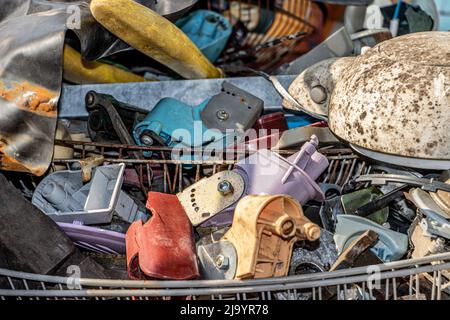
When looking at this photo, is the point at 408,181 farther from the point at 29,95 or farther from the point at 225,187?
the point at 29,95

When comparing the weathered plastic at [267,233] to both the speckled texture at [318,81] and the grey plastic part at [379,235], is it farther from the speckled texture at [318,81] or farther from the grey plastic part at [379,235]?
the speckled texture at [318,81]

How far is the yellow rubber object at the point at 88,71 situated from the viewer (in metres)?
1.24

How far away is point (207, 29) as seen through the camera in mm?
1457

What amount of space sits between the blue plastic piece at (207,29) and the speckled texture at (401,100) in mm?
500

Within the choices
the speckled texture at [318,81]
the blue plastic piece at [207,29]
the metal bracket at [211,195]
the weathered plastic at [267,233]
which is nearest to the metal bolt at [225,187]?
the metal bracket at [211,195]

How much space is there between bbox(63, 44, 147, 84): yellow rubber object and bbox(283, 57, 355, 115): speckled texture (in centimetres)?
34

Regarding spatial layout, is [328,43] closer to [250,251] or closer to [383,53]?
[383,53]

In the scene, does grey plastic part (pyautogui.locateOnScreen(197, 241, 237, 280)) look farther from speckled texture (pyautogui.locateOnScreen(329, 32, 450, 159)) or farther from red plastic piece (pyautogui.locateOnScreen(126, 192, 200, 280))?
speckled texture (pyautogui.locateOnScreen(329, 32, 450, 159))

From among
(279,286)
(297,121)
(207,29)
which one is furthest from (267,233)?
(207,29)

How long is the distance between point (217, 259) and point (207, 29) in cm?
70

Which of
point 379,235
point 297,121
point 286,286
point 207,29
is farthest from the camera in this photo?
point 207,29

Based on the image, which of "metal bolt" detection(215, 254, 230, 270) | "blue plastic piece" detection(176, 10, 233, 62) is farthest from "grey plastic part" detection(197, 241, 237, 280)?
"blue plastic piece" detection(176, 10, 233, 62)

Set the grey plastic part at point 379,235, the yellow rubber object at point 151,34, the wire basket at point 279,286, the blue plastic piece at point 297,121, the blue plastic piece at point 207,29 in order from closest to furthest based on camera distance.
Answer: the wire basket at point 279,286 → the grey plastic part at point 379,235 → the yellow rubber object at point 151,34 → the blue plastic piece at point 297,121 → the blue plastic piece at point 207,29

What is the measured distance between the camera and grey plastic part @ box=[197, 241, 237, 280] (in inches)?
34.6
